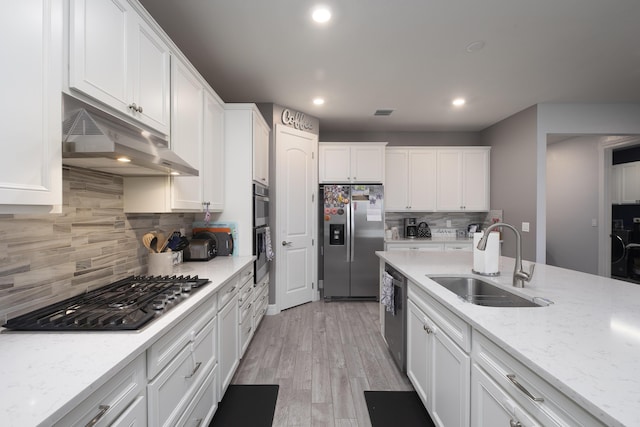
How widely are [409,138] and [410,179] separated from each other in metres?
0.84

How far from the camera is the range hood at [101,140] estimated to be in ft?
3.35

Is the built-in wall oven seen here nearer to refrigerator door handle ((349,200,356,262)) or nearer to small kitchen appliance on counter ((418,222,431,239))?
refrigerator door handle ((349,200,356,262))

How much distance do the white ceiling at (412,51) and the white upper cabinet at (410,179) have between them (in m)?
0.93

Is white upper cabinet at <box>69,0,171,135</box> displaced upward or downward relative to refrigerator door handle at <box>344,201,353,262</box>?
upward

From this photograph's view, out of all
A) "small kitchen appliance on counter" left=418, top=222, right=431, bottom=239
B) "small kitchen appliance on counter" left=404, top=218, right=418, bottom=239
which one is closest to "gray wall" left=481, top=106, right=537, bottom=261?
"small kitchen appliance on counter" left=418, top=222, right=431, bottom=239

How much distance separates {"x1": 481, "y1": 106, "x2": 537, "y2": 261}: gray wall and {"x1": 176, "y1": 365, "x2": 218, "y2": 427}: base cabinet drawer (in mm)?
3989

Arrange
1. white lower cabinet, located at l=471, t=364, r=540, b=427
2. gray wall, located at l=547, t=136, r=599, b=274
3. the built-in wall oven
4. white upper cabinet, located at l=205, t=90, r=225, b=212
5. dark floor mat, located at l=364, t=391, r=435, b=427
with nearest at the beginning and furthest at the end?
white lower cabinet, located at l=471, t=364, r=540, b=427, dark floor mat, located at l=364, t=391, r=435, b=427, white upper cabinet, located at l=205, t=90, r=225, b=212, the built-in wall oven, gray wall, located at l=547, t=136, r=599, b=274

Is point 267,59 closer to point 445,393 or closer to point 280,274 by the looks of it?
point 280,274

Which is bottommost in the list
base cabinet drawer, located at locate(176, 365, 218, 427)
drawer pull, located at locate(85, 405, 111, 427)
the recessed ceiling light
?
base cabinet drawer, located at locate(176, 365, 218, 427)

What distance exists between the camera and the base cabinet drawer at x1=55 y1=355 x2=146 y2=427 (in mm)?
710

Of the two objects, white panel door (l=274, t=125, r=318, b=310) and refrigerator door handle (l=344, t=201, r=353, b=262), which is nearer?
white panel door (l=274, t=125, r=318, b=310)

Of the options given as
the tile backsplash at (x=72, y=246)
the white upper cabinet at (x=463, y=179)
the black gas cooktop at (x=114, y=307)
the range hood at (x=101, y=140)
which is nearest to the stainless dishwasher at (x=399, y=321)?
the black gas cooktop at (x=114, y=307)

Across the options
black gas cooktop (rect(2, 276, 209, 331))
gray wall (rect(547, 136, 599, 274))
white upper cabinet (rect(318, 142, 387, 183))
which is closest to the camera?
black gas cooktop (rect(2, 276, 209, 331))

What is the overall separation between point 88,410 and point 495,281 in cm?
190
